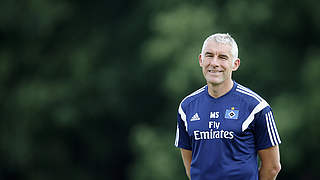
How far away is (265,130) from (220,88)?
1.36 feet

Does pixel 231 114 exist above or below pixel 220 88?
below

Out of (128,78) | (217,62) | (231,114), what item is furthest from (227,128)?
(128,78)

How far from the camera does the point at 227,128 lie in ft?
13.7

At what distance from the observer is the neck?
14.0ft

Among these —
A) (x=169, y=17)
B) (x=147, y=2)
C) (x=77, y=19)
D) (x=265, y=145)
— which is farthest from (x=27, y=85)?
(x=265, y=145)

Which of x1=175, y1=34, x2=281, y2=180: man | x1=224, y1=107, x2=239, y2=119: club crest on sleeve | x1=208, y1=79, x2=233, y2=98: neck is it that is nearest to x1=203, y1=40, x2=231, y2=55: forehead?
x1=175, y1=34, x2=281, y2=180: man

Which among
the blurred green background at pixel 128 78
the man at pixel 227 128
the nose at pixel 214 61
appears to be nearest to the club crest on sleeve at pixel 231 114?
the man at pixel 227 128

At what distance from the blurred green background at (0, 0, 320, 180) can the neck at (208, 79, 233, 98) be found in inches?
353

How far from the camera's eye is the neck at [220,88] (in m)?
4.28

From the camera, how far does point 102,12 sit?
19781 millimetres

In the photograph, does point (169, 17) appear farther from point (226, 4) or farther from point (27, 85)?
point (27, 85)

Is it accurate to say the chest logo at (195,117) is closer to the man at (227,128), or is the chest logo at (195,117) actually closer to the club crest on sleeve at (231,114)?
the man at (227,128)

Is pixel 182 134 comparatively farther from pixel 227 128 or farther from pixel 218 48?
pixel 218 48

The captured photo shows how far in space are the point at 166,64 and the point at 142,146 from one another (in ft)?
6.52
